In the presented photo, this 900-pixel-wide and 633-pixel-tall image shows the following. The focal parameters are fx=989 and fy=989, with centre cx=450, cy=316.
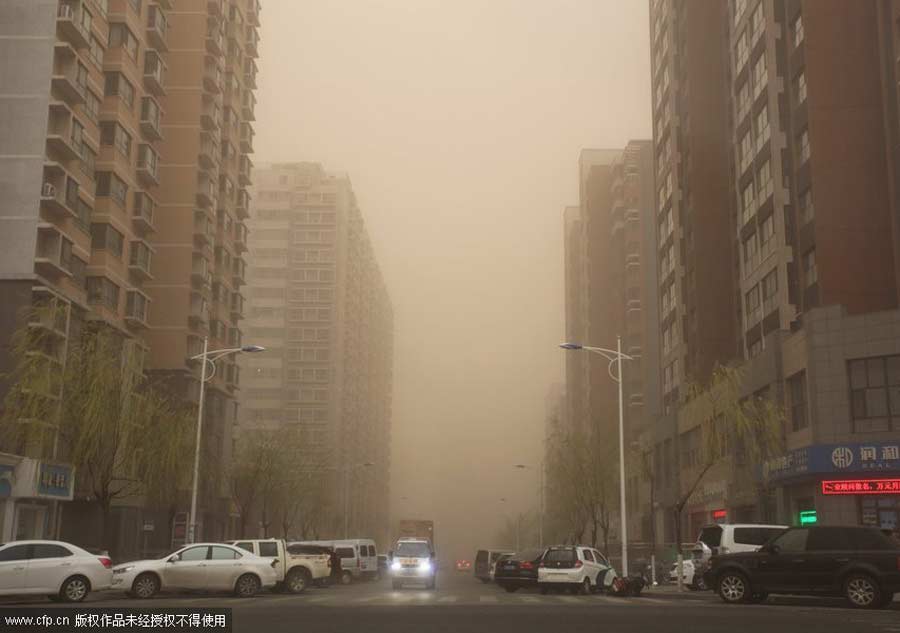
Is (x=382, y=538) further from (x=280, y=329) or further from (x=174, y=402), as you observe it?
(x=174, y=402)

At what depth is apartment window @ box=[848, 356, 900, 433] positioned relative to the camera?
42219 mm

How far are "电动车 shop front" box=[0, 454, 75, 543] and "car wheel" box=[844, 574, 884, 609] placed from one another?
116 ft

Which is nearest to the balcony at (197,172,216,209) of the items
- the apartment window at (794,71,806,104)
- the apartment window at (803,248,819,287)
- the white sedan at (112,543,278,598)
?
the apartment window at (794,71,806,104)

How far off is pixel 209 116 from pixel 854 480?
52205mm

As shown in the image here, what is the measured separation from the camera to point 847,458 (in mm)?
42125

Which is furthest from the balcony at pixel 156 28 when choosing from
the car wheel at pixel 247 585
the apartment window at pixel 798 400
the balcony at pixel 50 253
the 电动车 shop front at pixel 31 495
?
the car wheel at pixel 247 585

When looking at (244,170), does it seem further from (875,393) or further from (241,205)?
(875,393)

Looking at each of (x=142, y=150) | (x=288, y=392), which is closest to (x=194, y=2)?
(x=142, y=150)

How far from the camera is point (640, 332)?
11419 centimetres

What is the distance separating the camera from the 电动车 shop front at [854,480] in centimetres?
4147

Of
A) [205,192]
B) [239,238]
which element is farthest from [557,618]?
[239,238]

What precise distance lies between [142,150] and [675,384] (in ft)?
140

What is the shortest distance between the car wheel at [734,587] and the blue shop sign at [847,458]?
2001 centimetres

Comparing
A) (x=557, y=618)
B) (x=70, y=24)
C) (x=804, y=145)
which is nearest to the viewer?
(x=557, y=618)
